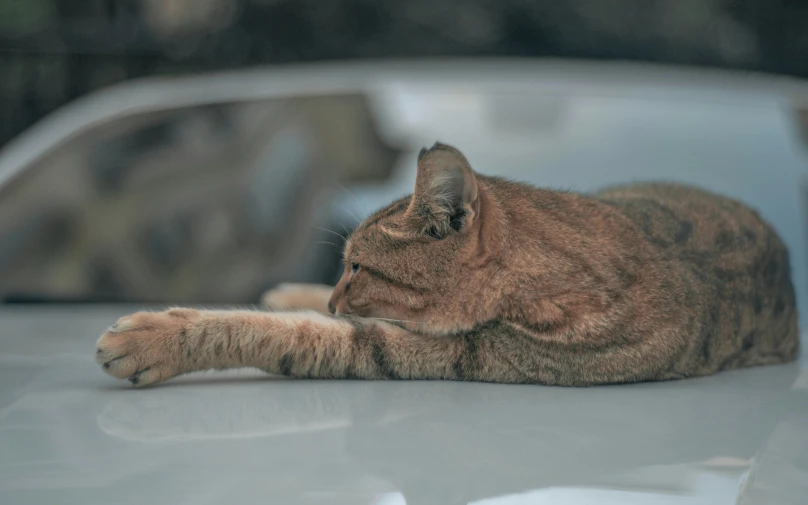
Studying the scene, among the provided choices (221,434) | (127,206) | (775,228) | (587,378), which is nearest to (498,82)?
(775,228)

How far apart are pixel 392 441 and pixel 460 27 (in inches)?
269

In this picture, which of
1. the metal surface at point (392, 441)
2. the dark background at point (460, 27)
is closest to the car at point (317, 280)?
the metal surface at point (392, 441)

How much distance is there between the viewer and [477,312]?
2008mm

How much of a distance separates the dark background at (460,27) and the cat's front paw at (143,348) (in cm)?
560

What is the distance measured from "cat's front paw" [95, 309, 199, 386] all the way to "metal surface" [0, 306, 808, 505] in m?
0.04

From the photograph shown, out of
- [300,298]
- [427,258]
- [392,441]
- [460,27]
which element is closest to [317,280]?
[300,298]

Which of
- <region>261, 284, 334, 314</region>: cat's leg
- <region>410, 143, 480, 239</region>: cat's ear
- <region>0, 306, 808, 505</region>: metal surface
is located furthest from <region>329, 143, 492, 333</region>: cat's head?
<region>261, 284, 334, 314</region>: cat's leg

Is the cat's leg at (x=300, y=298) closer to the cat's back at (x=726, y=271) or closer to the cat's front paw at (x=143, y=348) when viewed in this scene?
the cat's front paw at (x=143, y=348)

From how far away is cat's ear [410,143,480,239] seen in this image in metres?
1.89

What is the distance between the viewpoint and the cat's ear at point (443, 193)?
1.89 meters

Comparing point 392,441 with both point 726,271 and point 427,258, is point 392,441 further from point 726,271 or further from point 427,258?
point 726,271

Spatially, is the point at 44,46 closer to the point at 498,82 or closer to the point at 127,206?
the point at 127,206

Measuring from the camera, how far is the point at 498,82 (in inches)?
140

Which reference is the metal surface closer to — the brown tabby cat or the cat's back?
the brown tabby cat
